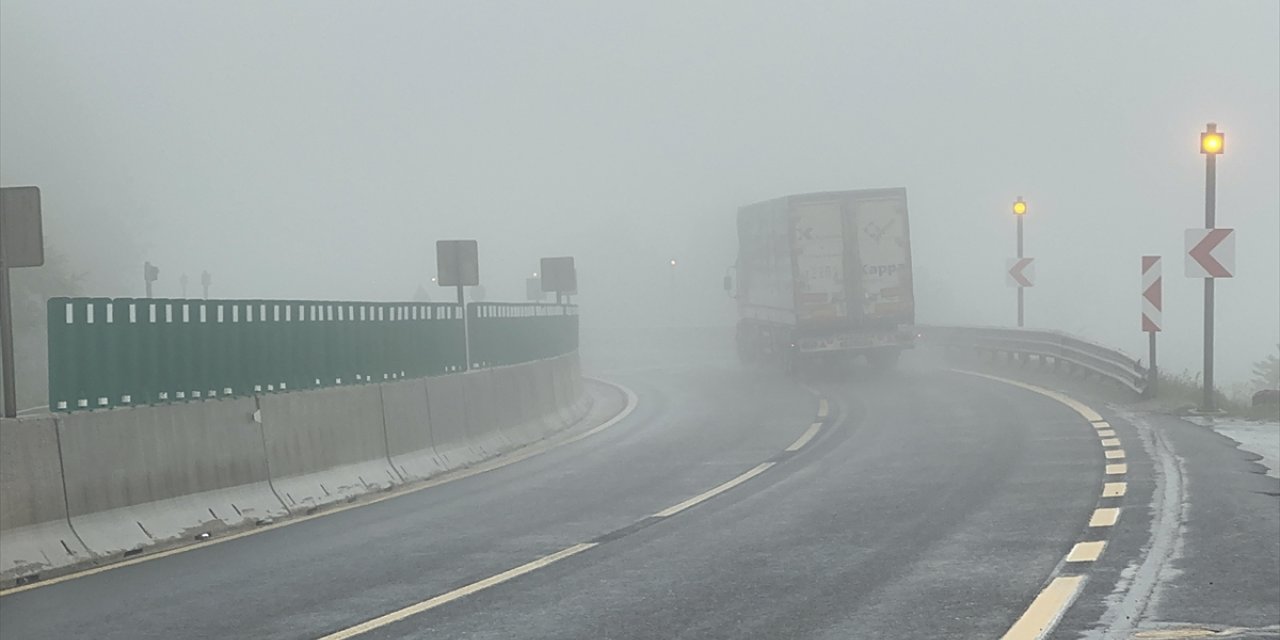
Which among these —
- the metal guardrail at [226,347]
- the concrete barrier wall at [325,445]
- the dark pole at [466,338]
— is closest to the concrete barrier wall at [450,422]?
the metal guardrail at [226,347]

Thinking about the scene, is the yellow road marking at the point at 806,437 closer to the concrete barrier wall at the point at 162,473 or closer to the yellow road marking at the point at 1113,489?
the yellow road marking at the point at 1113,489

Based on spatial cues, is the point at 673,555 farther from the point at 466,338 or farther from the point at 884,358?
the point at 884,358

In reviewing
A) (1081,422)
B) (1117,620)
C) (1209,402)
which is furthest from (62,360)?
(1209,402)

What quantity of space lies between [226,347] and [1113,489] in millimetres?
7397

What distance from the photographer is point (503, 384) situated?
68.1ft

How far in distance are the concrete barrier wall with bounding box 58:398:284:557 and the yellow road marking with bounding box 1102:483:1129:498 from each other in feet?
21.6

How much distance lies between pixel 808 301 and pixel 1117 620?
26.8 m

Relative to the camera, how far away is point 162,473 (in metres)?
12.2

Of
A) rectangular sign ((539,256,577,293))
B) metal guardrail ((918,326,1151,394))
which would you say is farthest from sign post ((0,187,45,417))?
rectangular sign ((539,256,577,293))

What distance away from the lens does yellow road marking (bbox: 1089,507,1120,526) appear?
1108 cm

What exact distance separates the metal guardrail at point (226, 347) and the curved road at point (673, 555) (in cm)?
153

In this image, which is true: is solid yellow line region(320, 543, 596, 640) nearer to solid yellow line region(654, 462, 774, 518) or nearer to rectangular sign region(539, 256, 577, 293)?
solid yellow line region(654, 462, 774, 518)

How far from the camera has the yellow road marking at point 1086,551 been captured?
9.54 metres

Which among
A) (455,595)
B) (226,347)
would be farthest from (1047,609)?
(226,347)
